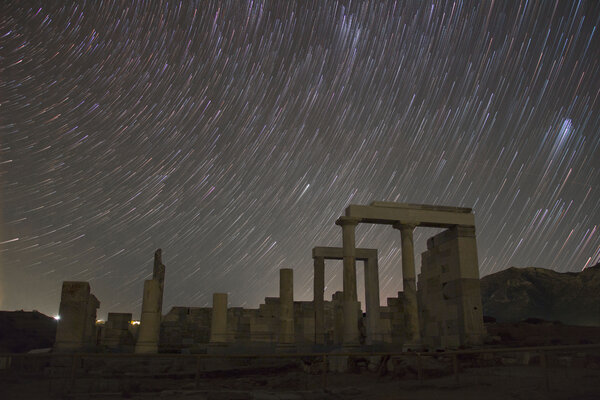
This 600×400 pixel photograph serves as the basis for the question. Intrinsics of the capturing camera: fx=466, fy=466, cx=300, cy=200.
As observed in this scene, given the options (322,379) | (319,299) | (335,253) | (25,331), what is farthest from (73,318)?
(25,331)

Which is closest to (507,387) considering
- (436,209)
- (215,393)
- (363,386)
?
(363,386)

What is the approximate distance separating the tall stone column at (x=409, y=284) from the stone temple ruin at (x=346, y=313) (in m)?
0.05

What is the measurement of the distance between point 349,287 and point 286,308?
6197mm

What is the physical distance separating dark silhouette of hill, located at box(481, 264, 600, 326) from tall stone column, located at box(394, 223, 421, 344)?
54.2m

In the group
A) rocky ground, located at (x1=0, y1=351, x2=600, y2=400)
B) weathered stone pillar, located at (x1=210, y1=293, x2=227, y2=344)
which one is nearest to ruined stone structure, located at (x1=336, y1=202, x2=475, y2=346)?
rocky ground, located at (x1=0, y1=351, x2=600, y2=400)

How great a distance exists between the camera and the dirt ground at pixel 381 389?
1137 cm

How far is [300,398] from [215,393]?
84.9 inches

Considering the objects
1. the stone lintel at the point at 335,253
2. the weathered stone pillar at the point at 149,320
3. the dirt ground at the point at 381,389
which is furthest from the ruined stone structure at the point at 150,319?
the stone lintel at the point at 335,253

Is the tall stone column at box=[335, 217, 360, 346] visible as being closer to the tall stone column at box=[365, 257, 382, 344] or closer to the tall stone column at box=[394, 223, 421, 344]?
the tall stone column at box=[394, 223, 421, 344]

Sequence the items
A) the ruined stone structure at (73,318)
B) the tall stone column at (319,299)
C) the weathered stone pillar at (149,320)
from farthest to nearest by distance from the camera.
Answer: the tall stone column at (319,299)
the weathered stone pillar at (149,320)
the ruined stone structure at (73,318)

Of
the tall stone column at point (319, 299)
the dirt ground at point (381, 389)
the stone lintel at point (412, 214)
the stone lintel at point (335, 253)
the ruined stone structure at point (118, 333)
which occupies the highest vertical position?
the stone lintel at point (412, 214)

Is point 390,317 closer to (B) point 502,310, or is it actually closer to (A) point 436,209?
(A) point 436,209

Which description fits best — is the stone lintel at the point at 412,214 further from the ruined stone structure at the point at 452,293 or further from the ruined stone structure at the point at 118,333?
the ruined stone structure at the point at 118,333

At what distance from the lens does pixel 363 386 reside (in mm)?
15359
